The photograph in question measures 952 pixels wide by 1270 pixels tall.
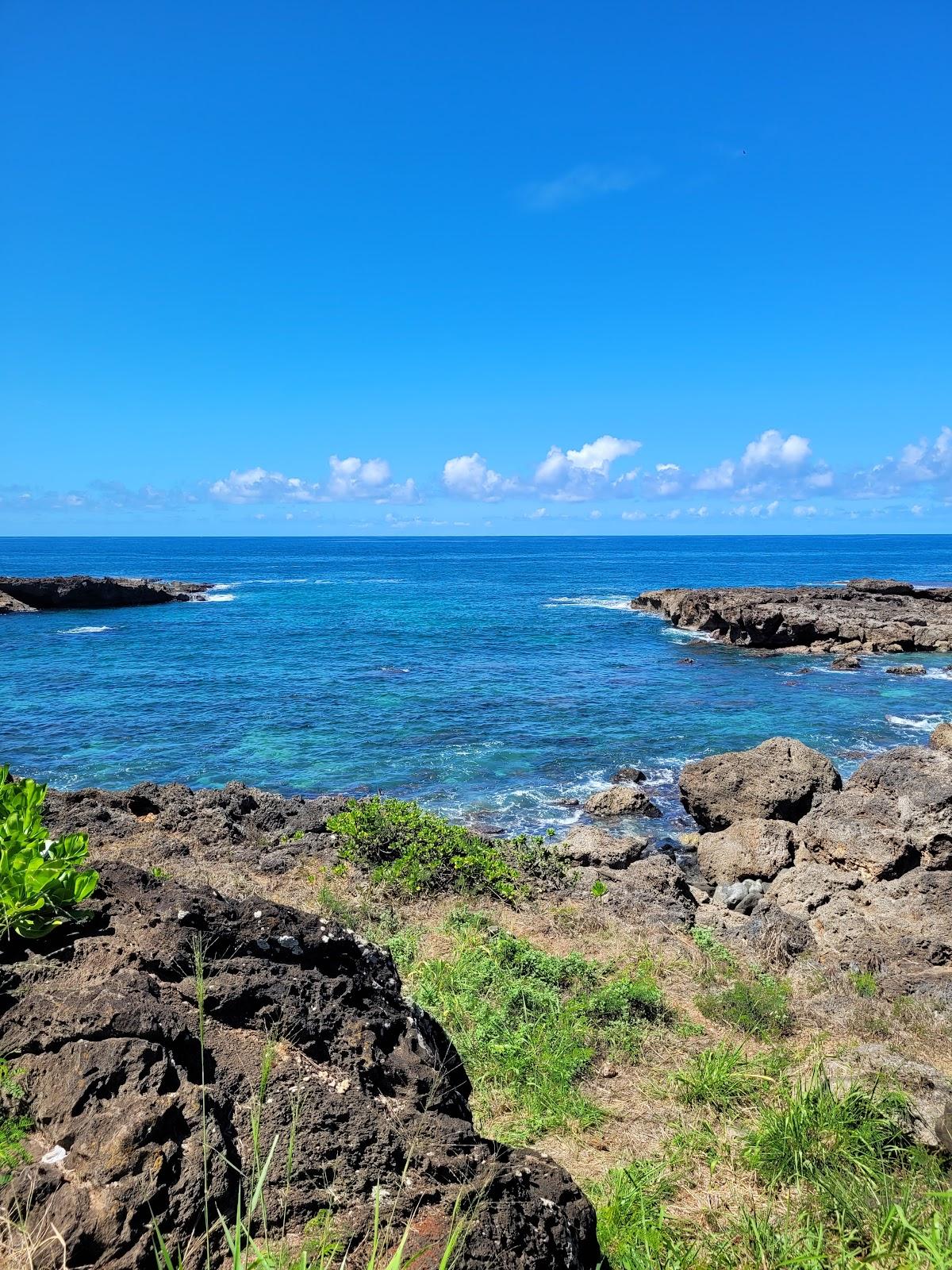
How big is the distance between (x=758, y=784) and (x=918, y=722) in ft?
44.8

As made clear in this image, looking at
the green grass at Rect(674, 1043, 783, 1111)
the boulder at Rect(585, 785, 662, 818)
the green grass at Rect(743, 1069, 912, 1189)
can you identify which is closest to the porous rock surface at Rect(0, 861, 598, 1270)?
the green grass at Rect(743, 1069, 912, 1189)

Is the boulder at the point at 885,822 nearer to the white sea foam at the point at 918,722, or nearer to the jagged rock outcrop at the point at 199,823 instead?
the jagged rock outcrop at the point at 199,823

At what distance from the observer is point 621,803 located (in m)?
18.6

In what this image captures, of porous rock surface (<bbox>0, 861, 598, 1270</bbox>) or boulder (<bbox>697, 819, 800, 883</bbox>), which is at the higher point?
porous rock surface (<bbox>0, 861, 598, 1270</bbox>)


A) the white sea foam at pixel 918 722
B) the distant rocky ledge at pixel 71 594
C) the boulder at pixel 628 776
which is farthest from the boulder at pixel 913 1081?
the distant rocky ledge at pixel 71 594

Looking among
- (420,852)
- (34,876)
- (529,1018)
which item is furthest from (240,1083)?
(420,852)

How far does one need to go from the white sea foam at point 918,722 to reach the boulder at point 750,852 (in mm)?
13917

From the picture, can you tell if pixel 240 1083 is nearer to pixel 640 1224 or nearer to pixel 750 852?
pixel 640 1224

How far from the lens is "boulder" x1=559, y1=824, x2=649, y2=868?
14.8 meters

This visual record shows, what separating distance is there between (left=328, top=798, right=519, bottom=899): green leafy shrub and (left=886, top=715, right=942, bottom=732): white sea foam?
64.2ft

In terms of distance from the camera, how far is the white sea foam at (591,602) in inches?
2692

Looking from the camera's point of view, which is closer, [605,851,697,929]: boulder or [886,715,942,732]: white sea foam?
[605,851,697,929]: boulder

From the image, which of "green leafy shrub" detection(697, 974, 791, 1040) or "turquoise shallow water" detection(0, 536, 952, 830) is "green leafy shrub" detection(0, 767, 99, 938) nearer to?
"green leafy shrub" detection(697, 974, 791, 1040)

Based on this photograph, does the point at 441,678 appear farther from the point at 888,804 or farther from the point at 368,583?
the point at 368,583
